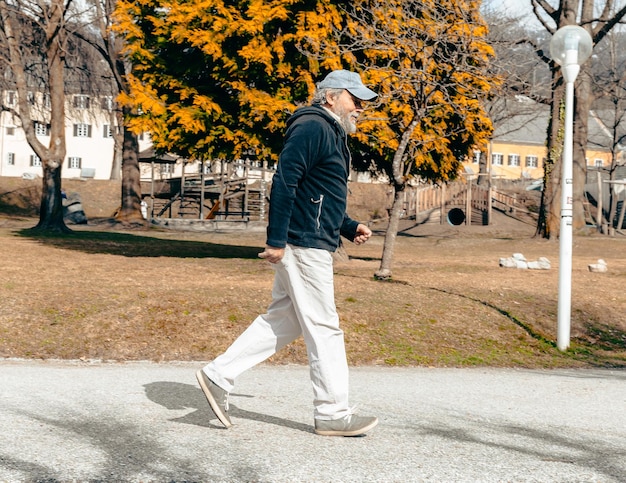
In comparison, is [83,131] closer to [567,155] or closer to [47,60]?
[47,60]

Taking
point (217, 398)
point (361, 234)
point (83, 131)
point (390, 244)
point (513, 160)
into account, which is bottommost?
point (217, 398)

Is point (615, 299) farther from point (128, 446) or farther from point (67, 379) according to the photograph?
point (128, 446)

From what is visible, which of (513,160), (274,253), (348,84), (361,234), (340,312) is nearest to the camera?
(274,253)

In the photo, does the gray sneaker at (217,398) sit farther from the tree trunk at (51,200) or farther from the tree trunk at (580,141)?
the tree trunk at (580,141)

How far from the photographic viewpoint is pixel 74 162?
3228 inches

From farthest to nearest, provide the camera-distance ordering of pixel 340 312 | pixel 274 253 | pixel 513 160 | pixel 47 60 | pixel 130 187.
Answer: pixel 513 160 → pixel 130 187 → pixel 47 60 → pixel 340 312 → pixel 274 253

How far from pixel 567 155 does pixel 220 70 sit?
821 centimetres

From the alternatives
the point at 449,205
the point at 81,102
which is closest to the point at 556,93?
the point at 449,205

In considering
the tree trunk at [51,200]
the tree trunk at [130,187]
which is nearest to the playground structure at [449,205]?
the tree trunk at [130,187]

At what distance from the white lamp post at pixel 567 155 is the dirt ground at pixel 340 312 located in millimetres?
451

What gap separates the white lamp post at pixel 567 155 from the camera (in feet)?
32.9

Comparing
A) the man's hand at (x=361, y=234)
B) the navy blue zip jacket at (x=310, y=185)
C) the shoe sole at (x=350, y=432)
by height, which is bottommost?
the shoe sole at (x=350, y=432)

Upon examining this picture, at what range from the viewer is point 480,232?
34.9 m

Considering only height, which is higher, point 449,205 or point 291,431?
point 449,205
